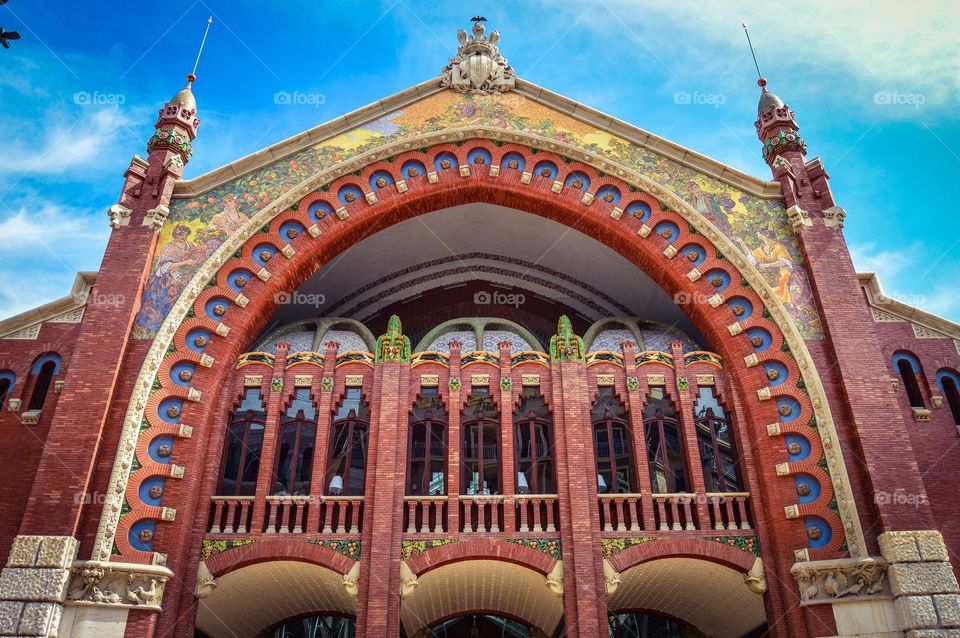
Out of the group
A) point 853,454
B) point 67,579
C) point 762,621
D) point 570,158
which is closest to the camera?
point 67,579

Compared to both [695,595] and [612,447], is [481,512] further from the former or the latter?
[695,595]

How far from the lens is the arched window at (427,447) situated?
52.7 ft

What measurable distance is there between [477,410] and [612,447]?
296 centimetres

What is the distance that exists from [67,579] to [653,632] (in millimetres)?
12577

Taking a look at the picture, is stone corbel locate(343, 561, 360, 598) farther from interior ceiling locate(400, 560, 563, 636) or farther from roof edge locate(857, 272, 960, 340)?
roof edge locate(857, 272, 960, 340)

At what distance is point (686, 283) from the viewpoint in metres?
17.5

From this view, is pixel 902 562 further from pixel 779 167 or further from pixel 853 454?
pixel 779 167

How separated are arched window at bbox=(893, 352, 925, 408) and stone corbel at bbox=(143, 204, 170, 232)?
1607cm

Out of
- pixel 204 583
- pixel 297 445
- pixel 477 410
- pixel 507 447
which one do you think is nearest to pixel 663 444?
pixel 507 447

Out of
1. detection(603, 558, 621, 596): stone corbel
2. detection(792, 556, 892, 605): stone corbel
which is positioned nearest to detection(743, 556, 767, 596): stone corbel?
detection(792, 556, 892, 605): stone corbel

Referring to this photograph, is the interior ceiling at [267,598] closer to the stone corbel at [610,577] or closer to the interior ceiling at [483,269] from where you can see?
A: the stone corbel at [610,577]

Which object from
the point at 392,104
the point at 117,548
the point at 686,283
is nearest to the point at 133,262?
the point at 117,548

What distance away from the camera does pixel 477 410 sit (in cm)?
1672

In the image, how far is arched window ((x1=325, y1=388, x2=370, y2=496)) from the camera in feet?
52.9
